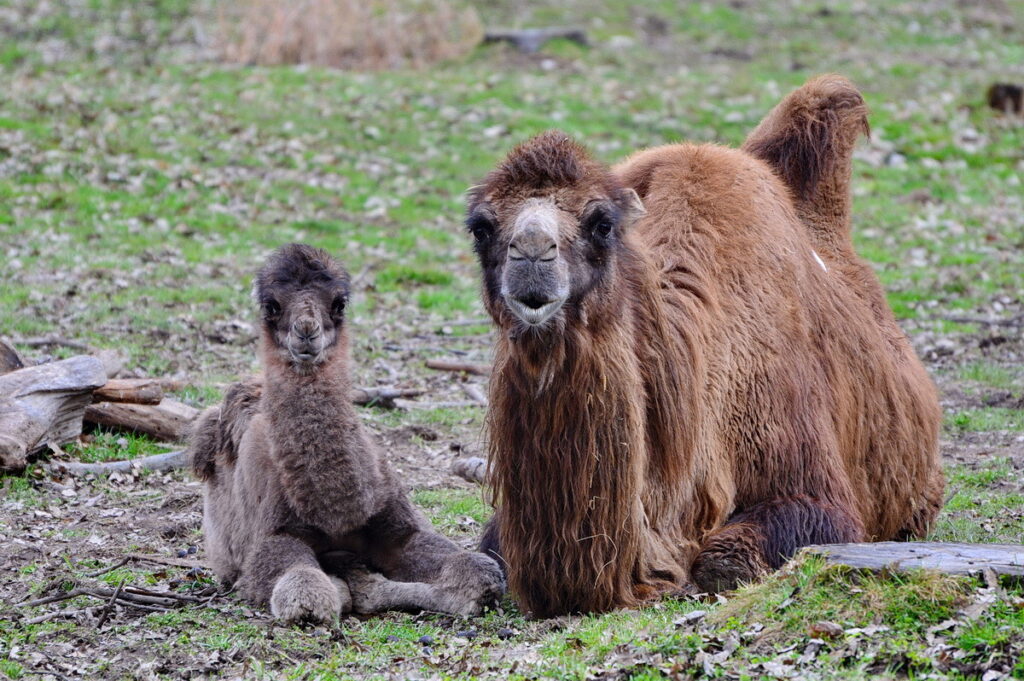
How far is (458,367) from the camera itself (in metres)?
10.9

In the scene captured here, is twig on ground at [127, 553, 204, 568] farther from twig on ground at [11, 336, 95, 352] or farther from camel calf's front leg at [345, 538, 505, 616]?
twig on ground at [11, 336, 95, 352]

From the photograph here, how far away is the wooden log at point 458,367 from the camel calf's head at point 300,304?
14.9 feet

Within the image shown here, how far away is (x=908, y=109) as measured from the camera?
1998cm

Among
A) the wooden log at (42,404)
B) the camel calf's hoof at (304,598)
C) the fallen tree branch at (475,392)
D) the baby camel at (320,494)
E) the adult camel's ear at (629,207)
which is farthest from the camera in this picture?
the fallen tree branch at (475,392)

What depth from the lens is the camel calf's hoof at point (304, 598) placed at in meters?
5.70

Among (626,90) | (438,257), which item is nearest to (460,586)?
(438,257)

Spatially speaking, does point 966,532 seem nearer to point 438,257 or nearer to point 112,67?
point 438,257

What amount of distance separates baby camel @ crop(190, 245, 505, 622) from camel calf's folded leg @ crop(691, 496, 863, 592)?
2.99 feet

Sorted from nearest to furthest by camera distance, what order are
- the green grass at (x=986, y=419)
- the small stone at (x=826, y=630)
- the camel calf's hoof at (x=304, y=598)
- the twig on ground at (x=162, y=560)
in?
the small stone at (x=826, y=630), the camel calf's hoof at (x=304, y=598), the twig on ground at (x=162, y=560), the green grass at (x=986, y=419)

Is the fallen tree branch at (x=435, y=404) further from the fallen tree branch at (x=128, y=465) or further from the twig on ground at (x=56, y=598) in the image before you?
the twig on ground at (x=56, y=598)

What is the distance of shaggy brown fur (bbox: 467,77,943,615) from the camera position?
5.29 metres

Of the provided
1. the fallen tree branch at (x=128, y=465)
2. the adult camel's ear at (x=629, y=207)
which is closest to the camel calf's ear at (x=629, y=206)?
the adult camel's ear at (x=629, y=207)

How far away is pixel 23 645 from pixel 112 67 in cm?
1557

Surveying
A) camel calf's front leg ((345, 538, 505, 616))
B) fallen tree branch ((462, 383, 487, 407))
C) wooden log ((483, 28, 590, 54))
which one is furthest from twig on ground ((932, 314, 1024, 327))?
wooden log ((483, 28, 590, 54))
